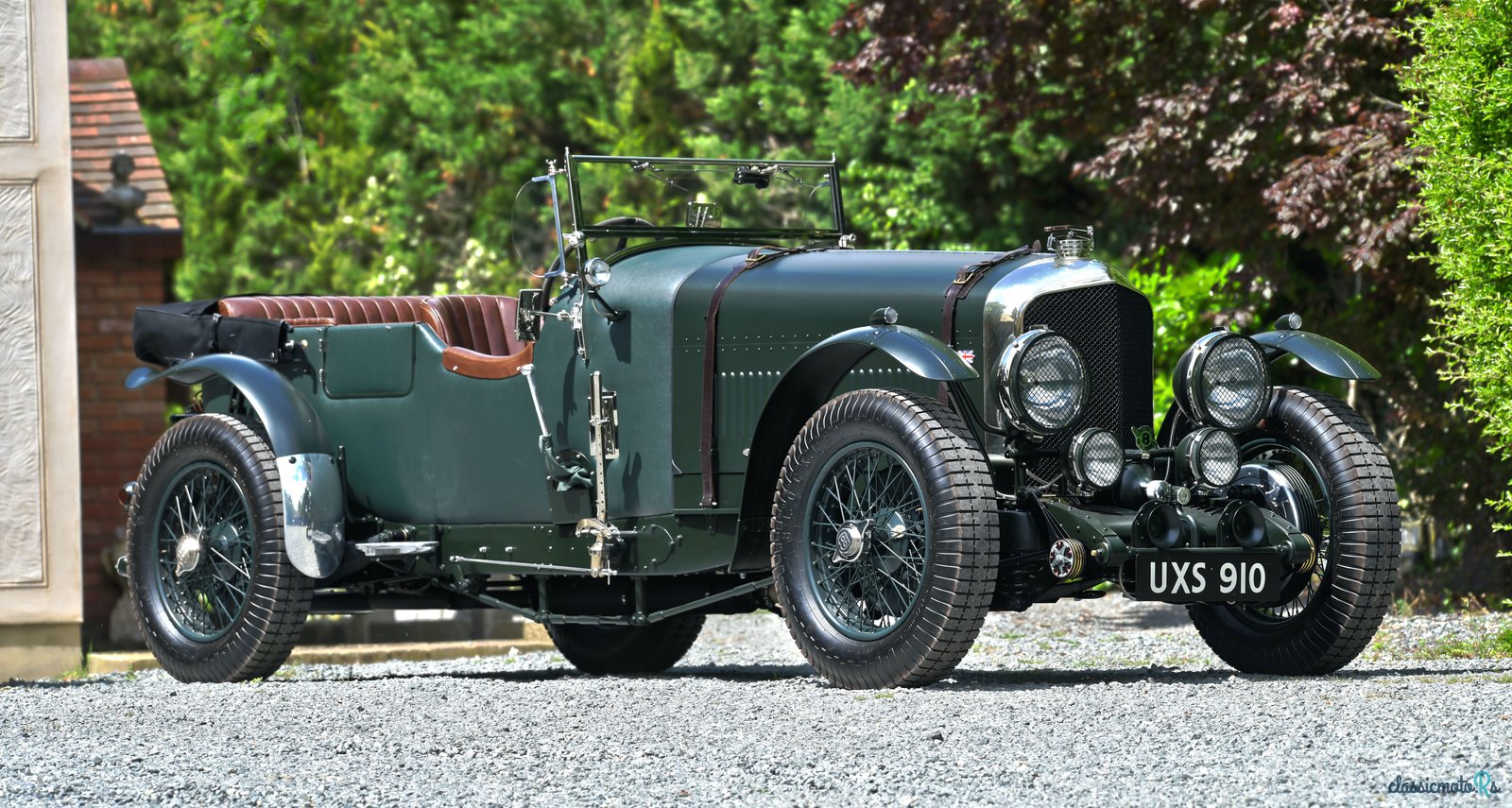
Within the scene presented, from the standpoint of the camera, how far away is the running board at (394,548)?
7820 millimetres

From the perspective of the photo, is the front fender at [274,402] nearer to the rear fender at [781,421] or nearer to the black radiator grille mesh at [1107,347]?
the rear fender at [781,421]

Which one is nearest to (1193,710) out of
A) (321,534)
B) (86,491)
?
(321,534)

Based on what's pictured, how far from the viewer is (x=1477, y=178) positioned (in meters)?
8.24

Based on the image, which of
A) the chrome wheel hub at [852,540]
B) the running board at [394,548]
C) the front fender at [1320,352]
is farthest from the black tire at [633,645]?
the front fender at [1320,352]

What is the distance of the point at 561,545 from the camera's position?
298 inches

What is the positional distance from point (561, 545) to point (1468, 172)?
3952 millimetres

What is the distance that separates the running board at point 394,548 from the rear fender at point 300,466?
93mm

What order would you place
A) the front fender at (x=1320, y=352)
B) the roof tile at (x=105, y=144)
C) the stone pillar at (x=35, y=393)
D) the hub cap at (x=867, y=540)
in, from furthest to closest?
the roof tile at (x=105, y=144)
the stone pillar at (x=35, y=393)
the front fender at (x=1320, y=352)
the hub cap at (x=867, y=540)

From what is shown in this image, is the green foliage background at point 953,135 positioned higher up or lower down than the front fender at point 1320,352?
higher up

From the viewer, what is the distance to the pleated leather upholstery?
8578mm

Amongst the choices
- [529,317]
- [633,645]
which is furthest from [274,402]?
[633,645]

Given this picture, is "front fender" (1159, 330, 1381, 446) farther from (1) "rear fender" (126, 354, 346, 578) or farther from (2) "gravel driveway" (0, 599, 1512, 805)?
(1) "rear fender" (126, 354, 346, 578)

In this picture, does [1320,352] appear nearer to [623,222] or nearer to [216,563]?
[623,222]

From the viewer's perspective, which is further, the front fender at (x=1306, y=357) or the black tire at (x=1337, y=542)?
the front fender at (x=1306, y=357)
